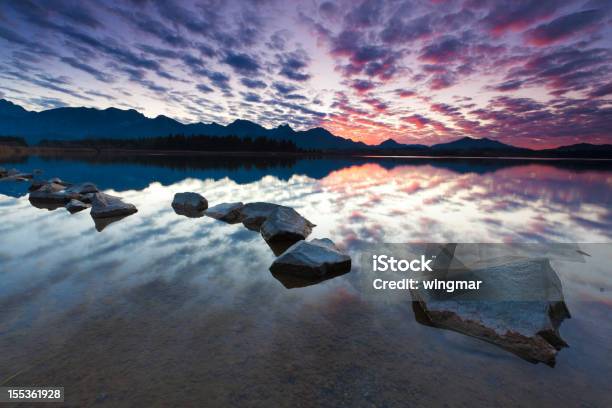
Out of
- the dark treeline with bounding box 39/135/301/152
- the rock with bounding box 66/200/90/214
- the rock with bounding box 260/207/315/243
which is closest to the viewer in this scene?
the rock with bounding box 260/207/315/243

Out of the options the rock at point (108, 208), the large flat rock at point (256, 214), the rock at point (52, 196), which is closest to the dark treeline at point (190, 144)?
the rock at point (52, 196)

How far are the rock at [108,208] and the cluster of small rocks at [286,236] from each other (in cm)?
196

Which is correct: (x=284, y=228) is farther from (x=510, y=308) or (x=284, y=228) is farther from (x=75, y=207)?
(x=75, y=207)

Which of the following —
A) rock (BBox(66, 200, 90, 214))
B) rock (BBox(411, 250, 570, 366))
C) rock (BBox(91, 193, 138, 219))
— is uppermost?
rock (BBox(411, 250, 570, 366))

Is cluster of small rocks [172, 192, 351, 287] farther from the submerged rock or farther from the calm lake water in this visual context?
the submerged rock

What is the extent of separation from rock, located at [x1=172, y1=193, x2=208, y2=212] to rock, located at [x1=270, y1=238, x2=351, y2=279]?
7.71 metres

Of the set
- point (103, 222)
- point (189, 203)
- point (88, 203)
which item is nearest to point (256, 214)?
point (189, 203)

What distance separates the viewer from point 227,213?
1138 centimetres

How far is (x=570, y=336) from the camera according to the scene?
4.20m

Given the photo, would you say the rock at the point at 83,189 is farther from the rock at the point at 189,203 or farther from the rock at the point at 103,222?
the rock at the point at 103,222

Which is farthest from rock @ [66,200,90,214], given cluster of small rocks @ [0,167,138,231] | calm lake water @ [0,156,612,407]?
calm lake water @ [0,156,612,407]

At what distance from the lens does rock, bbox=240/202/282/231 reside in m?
10.5

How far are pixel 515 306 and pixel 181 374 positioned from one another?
4901 mm

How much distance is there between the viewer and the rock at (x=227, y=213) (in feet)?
36.9
